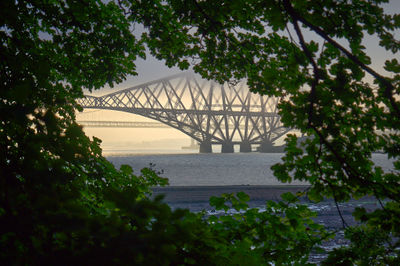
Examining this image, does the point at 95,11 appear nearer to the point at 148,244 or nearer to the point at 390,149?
the point at 390,149

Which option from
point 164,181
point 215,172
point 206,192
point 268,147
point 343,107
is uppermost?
point 268,147

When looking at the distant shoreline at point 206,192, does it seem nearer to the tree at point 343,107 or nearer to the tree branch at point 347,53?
the tree at point 343,107

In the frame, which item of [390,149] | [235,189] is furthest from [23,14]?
[235,189]

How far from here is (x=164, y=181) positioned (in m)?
5.12

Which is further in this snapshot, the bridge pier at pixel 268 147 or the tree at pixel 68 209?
the bridge pier at pixel 268 147

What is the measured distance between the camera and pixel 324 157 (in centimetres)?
263

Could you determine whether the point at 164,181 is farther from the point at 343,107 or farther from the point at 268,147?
the point at 268,147

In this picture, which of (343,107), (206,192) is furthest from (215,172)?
(343,107)

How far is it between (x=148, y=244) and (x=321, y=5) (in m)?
1.88

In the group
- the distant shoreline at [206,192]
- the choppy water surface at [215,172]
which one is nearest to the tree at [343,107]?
the choppy water surface at [215,172]

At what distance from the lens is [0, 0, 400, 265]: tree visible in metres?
1.07

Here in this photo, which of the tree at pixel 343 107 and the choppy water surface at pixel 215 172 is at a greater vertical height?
the tree at pixel 343 107

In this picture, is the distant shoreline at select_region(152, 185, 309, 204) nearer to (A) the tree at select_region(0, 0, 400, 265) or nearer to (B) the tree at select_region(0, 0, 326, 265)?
(A) the tree at select_region(0, 0, 400, 265)

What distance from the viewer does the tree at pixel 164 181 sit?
3.50 ft
